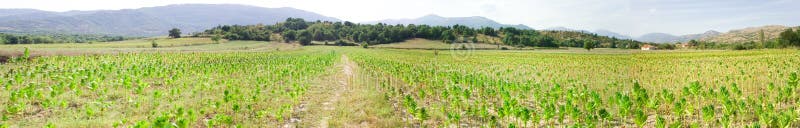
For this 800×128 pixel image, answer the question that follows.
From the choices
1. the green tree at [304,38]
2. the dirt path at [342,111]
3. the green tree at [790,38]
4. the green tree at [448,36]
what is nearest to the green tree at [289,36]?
the green tree at [304,38]

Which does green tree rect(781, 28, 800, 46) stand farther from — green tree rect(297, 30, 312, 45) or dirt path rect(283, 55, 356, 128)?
green tree rect(297, 30, 312, 45)

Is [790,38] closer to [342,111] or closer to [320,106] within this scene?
[320,106]

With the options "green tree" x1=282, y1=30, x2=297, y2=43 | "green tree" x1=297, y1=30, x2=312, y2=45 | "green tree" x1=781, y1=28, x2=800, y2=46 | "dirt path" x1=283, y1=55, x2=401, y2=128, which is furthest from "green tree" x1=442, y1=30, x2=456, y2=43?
"dirt path" x1=283, y1=55, x2=401, y2=128

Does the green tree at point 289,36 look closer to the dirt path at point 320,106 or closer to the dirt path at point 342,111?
the dirt path at point 320,106

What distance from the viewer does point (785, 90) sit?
13.3 m

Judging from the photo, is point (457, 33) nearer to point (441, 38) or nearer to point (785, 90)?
point (441, 38)

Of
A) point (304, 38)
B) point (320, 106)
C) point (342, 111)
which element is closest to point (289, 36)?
point (304, 38)

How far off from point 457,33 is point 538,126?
571ft

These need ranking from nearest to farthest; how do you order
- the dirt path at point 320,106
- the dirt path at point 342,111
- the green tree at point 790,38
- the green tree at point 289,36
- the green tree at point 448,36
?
the dirt path at point 342,111 → the dirt path at point 320,106 → the green tree at point 790,38 → the green tree at point 448,36 → the green tree at point 289,36

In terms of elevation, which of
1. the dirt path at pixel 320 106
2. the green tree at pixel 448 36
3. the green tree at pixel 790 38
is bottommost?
the dirt path at pixel 320 106

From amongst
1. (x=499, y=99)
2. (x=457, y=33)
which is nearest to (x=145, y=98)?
(x=499, y=99)

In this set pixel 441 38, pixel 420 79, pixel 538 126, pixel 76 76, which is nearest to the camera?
pixel 538 126

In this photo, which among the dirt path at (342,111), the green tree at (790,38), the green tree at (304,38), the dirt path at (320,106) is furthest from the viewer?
the green tree at (304,38)

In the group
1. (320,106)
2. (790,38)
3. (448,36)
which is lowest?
(320,106)
